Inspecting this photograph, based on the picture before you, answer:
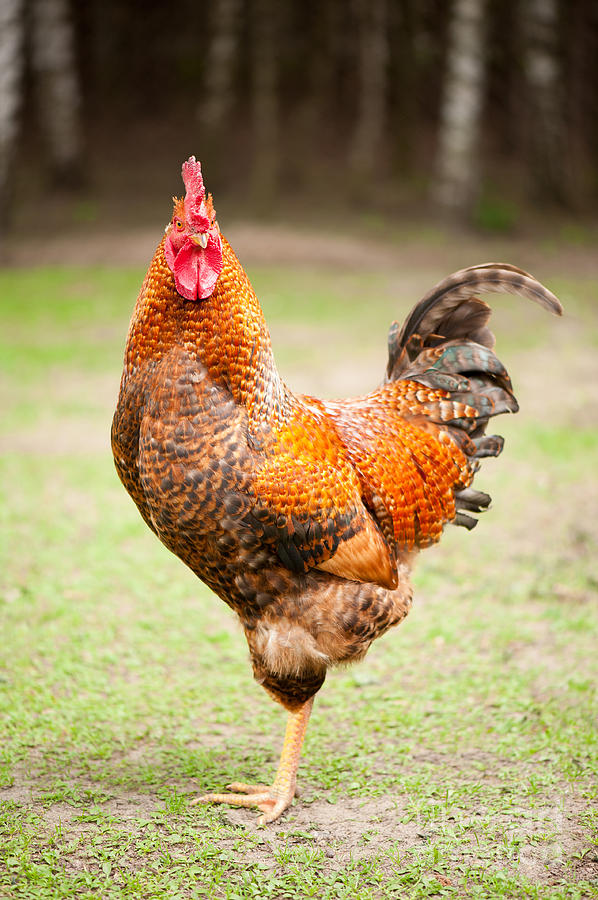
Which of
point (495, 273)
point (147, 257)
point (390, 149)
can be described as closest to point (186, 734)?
point (495, 273)

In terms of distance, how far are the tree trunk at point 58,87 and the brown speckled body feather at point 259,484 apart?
570 inches

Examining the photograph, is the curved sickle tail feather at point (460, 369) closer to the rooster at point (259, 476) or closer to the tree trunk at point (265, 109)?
the rooster at point (259, 476)

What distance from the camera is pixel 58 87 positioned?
1623cm

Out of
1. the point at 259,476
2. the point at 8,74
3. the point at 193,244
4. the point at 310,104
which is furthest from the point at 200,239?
the point at 310,104

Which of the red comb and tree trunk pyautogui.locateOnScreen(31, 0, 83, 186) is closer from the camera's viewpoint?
the red comb

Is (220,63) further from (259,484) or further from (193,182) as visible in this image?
(259,484)

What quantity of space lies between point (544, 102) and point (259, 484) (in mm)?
15207

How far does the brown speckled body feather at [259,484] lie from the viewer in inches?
125

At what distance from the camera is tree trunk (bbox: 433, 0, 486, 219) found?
48.2 feet

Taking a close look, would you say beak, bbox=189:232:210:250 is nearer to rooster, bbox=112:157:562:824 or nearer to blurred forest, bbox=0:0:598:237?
rooster, bbox=112:157:562:824

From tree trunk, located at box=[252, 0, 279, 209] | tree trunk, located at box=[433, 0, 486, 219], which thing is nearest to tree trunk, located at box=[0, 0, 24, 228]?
tree trunk, located at box=[252, 0, 279, 209]

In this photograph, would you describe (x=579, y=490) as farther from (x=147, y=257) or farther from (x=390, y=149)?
(x=390, y=149)

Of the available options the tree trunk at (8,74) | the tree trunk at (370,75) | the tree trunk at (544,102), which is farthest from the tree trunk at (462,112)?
the tree trunk at (8,74)

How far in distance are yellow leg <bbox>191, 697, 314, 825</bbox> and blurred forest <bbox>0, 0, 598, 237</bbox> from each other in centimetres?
1192
